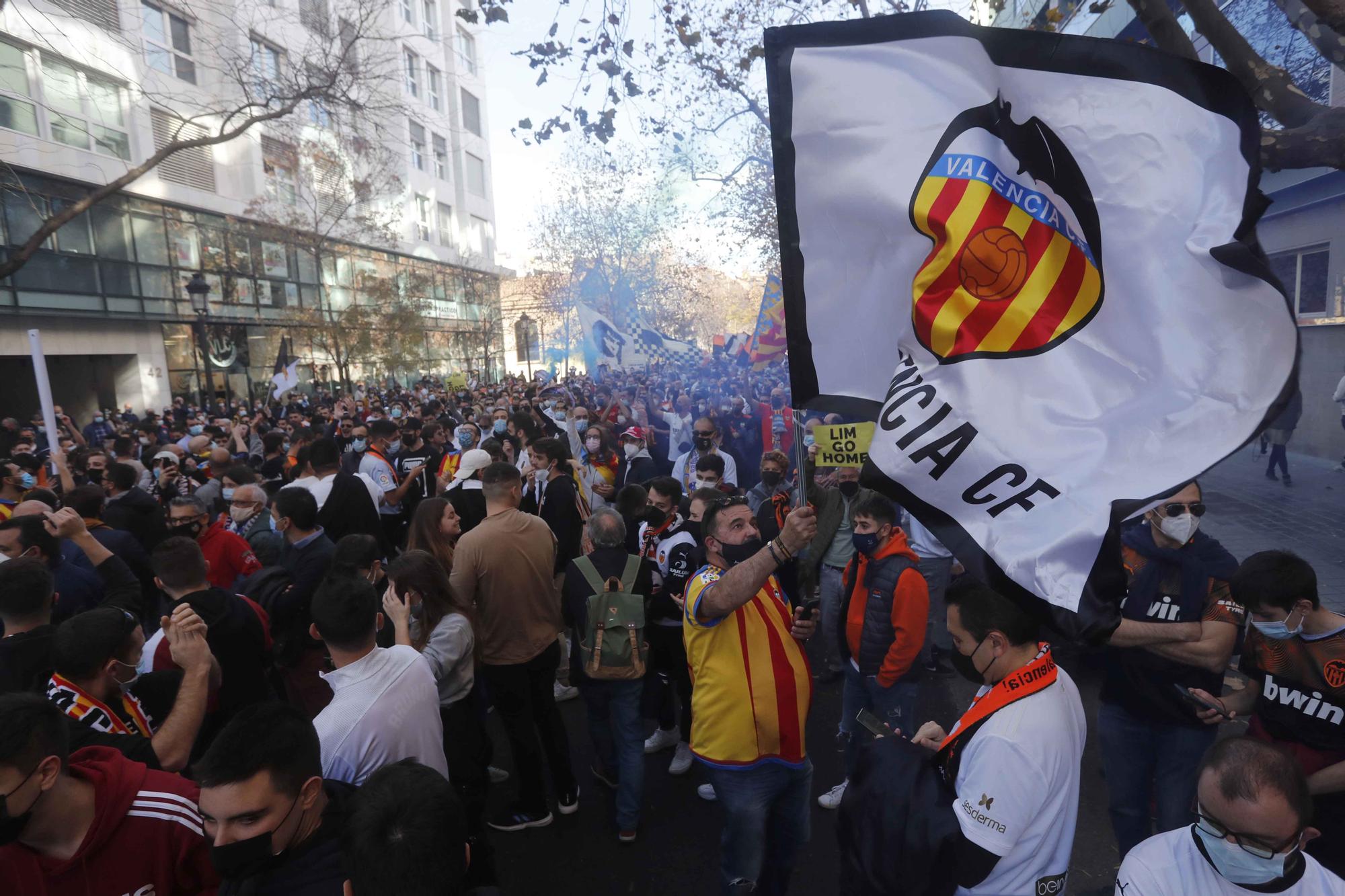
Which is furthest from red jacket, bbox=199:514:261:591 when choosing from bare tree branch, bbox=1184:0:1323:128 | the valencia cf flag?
bare tree branch, bbox=1184:0:1323:128

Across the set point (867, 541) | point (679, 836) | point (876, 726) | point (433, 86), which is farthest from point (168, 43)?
point (876, 726)

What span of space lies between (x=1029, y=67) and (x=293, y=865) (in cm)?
286

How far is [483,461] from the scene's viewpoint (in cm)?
712

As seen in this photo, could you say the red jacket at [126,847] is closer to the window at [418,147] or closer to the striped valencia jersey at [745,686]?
the striped valencia jersey at [745,686]

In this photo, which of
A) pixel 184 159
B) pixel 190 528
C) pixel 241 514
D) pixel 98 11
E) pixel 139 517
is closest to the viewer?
pixel 190 528

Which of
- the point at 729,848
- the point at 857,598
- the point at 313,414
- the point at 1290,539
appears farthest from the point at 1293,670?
the point at 313,414

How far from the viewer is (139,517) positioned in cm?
591

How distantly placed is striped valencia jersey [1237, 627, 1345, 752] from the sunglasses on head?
55 cm

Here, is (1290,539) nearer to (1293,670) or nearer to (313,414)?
(1293,670)

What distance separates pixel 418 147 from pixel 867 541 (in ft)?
138

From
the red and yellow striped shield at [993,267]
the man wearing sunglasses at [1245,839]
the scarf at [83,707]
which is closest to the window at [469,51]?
the scarf at [83,707]

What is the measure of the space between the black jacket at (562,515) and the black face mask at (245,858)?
4.43m

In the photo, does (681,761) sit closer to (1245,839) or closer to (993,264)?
(1245,839)

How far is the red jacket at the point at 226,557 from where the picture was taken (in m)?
4.83
